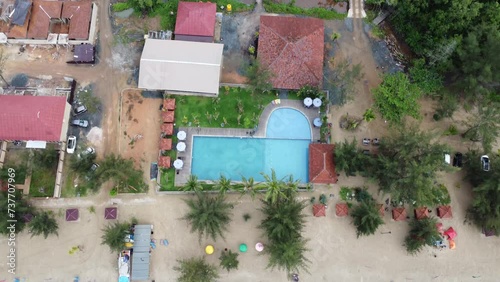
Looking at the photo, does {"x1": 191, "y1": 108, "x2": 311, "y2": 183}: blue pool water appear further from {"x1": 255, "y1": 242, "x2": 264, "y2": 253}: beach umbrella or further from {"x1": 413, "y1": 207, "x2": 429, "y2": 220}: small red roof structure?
{"x1": 413, "y1": 207, "x2": 429, "y2": 220}: small red roof structure

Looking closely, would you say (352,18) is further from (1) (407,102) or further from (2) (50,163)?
(2) (50,163)

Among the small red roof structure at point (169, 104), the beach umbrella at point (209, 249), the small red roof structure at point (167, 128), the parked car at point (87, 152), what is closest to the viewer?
the beach umbrella at point (209, 249)

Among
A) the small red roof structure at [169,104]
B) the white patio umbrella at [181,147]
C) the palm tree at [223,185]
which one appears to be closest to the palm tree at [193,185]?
the palm tree at [223,185]

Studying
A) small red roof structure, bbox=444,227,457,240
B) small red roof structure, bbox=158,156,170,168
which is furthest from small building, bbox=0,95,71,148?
small red roof structure, bbox=444,227,457,240

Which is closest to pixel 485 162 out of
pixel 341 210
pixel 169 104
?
pixel 341 210

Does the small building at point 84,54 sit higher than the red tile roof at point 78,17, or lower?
lower

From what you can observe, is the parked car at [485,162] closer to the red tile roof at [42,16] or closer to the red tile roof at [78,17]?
the red tile roof at [78,17]

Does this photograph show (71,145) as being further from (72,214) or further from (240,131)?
(240,131)
